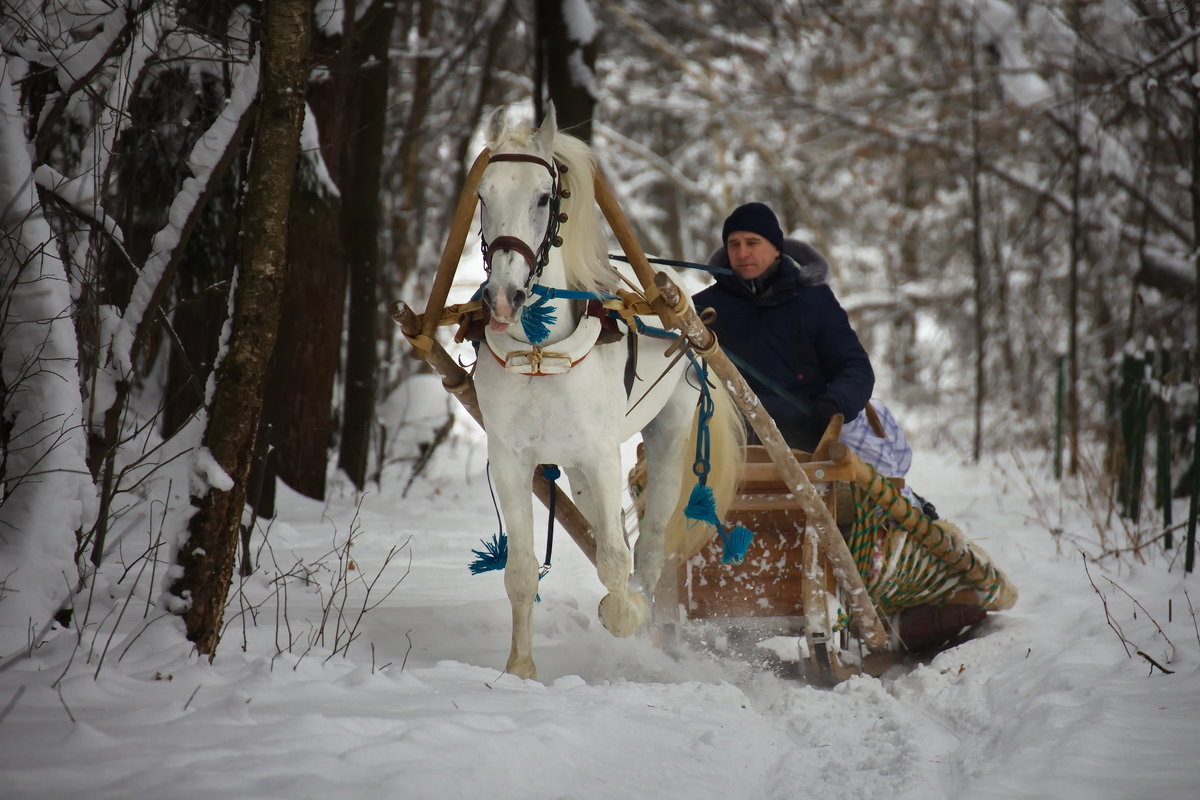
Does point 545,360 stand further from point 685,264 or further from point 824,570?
point 824,570

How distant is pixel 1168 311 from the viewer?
848 cm

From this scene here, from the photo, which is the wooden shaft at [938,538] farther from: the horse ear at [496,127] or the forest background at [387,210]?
the horse ear at [496,127]

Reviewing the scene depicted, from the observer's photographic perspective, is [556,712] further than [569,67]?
No

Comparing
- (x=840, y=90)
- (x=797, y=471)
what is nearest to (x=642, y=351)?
(x=797, y=471)

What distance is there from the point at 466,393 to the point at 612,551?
82 centimetres

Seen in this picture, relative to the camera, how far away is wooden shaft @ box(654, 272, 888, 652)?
325 centimetres

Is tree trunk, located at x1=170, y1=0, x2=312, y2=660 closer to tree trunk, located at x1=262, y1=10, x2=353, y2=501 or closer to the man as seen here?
the man

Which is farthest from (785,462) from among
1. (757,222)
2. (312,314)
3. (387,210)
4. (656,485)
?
(387,210)

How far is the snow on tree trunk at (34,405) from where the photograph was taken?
2.77 m

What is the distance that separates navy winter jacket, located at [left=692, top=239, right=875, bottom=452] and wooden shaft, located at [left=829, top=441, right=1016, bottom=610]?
548mm

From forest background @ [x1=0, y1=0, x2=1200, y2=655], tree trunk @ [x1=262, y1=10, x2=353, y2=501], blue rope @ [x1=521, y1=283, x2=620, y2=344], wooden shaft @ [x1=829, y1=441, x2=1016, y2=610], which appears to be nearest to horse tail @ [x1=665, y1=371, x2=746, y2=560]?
wooden shaft @ [x1=829, y1=441, x2=1016, y2=610]

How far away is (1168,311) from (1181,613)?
5404mm

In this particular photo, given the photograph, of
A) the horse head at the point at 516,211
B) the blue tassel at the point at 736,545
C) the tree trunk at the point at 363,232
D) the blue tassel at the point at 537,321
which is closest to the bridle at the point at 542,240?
the horse head at the point at 516,211

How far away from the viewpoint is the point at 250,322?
278 cm
